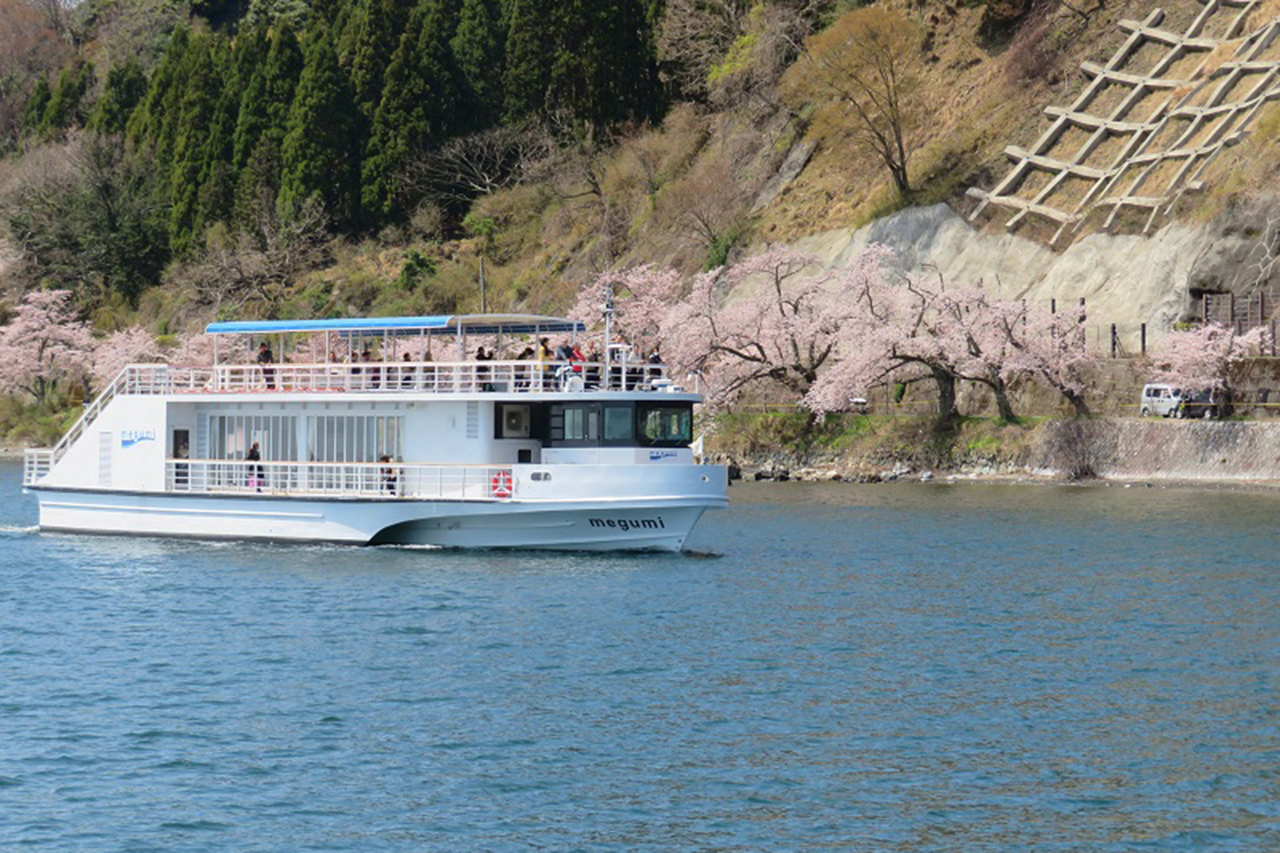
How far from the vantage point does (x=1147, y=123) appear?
7738 centimetres

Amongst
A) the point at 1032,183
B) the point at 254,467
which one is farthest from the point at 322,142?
the point at 254,467

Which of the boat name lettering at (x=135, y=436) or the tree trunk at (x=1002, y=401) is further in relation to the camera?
the tree trunk at (x=1002, y=401)

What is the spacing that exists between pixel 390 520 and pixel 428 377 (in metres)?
3.64

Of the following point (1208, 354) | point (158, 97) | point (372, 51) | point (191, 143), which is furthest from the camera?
point (158, 97)

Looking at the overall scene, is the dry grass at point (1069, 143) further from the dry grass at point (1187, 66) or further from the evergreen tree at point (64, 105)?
the evergreen tree at point (64, 105)

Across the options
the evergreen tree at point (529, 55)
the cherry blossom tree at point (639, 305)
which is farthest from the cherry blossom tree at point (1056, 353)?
the evergreen tree at point (529, 55)

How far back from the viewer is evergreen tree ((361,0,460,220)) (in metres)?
105

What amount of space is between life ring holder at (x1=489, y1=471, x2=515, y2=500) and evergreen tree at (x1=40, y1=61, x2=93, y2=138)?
336ft

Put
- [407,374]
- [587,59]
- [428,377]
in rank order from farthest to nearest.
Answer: [587,59]
[407,374]
[428,377]

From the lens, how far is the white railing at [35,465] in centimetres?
4843

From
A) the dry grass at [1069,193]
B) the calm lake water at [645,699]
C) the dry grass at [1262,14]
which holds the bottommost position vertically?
the calm lake water at [645,699]

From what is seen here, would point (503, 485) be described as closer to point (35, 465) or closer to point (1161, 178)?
point (35, 465)

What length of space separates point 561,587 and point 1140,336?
127ft

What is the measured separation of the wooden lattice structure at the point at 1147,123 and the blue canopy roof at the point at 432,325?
121 ft
